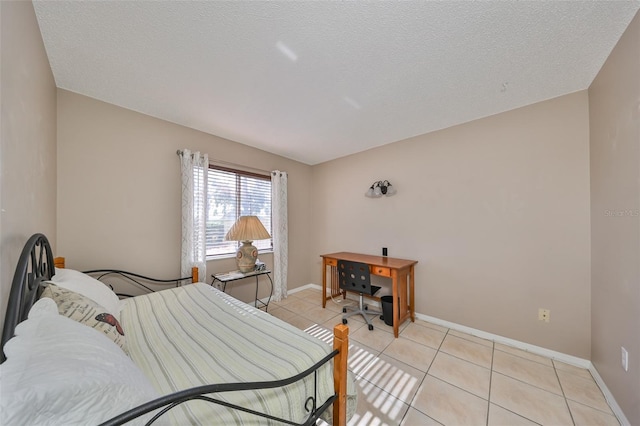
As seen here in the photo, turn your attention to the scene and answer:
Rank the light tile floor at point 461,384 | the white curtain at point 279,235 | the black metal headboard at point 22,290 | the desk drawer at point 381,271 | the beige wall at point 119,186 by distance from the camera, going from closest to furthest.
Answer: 1. the black metal headboard at point 22,290
2. the light tile floor at point 461,384
3. the beige wall at point 119,186
4. the desk drawer at point 381,271
5. the white curtain at point 279,235

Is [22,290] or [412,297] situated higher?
[22,290]

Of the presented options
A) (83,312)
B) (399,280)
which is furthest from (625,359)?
(83,312)

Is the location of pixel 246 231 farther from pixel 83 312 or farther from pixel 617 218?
pixel 617 218

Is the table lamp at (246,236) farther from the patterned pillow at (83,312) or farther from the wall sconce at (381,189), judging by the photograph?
the wall sconce at (381,189)

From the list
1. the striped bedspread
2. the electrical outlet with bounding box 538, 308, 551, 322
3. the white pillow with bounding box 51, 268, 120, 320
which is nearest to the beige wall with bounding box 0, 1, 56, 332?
the white pillow with bounding box 51, 268, 120, 320

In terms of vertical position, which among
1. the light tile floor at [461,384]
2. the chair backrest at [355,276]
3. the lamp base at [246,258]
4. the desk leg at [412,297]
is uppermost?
the lamp base at [246,258]

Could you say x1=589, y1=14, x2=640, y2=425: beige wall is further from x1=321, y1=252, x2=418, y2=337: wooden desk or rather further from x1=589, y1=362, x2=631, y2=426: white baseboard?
x1=321, y1=252, x2=418, y2=337: wooden desk

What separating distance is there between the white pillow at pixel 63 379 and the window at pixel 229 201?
7.23 feet

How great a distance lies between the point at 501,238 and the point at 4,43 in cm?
359

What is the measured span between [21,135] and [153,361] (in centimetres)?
127

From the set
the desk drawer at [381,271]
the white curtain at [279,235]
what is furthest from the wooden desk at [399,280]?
the white curtain at [279,235]

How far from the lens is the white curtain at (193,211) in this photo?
A: 253 cm

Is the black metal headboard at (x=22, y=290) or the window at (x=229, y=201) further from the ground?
the window at (x=229, y=201)

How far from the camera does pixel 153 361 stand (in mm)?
1105
